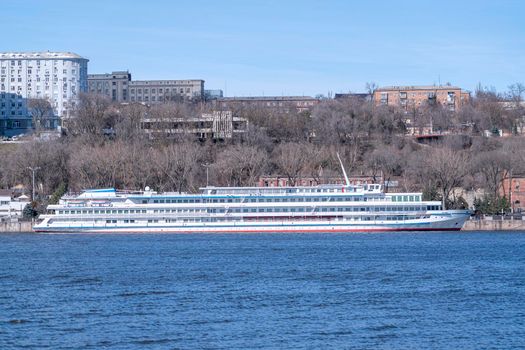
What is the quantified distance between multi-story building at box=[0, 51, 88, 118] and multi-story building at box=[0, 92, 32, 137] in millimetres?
3679

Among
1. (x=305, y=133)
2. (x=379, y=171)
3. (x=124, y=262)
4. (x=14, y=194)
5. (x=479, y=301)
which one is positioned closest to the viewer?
(x=479, y=301)

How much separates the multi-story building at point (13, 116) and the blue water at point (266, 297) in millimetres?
83008

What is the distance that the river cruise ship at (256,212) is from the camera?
8075 centimetres

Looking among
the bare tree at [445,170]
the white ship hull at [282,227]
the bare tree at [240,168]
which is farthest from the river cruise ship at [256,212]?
the bare tree at [240,168]

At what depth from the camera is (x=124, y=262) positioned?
5441cm

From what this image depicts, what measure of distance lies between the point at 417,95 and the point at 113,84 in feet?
169

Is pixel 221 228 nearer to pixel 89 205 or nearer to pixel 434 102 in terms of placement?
pixel 89 205

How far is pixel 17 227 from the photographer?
288 ft

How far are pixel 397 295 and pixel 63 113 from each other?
4445 inches

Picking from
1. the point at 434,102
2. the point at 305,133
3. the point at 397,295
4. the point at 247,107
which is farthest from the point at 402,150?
the point at 397,295

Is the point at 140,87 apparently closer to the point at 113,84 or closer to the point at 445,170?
the point at 113,84

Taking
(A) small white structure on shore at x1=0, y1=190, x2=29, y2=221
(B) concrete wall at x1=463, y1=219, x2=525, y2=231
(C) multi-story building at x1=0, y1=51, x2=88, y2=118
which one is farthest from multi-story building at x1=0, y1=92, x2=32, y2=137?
(B) concrete wall at x1=463, y1=219, x2=525, y2=231

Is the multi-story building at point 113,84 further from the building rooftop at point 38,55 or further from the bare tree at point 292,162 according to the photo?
the bare tree at point 292,162

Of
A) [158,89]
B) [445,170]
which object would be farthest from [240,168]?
[158,89]
